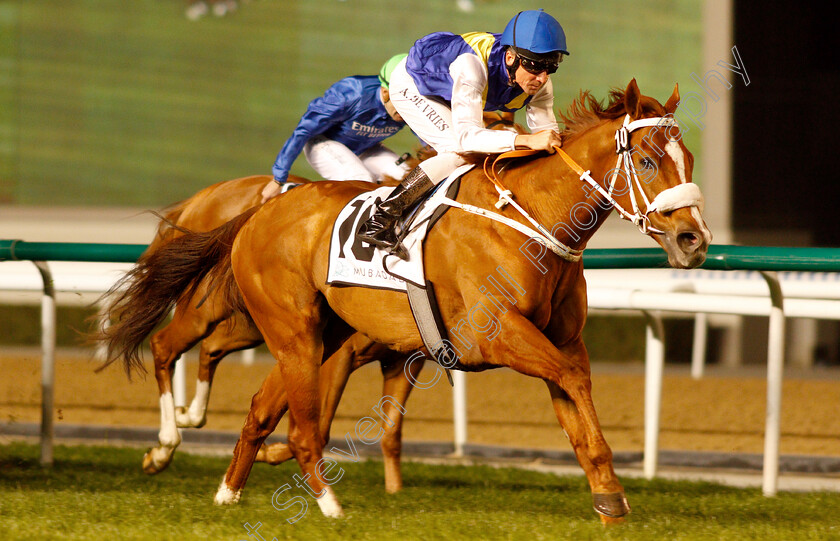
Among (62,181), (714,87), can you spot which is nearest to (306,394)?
(714,87)

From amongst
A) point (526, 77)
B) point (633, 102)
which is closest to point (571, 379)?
point (633, 102)

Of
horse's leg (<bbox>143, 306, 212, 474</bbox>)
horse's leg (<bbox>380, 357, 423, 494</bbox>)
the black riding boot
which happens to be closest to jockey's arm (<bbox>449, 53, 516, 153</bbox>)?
the black riding boot

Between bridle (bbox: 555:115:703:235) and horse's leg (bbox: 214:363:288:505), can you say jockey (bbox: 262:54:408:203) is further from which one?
bridle (bbox: 555:115:703:235)

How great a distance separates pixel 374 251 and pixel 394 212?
0.50 feet

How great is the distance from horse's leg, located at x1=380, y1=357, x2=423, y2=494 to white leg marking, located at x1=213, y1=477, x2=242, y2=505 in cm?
69

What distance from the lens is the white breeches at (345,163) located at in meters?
4.88

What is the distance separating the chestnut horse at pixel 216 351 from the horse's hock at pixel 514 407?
0.46 metres

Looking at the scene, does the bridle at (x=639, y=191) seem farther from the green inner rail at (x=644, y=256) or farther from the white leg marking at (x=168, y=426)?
the white leg marking at (x=168, y=426)

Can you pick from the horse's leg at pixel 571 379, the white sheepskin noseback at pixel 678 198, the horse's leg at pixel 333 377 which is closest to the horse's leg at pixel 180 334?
the horse's leg at pixel 333 377

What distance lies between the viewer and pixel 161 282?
14.1 feet

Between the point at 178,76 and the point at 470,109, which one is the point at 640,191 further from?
the point at 178,76

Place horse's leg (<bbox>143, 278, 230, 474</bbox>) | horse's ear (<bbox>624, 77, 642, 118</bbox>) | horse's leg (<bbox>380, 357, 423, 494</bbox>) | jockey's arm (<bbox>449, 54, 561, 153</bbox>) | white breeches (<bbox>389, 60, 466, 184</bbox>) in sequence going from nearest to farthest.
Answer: horse's ear (<bbox>624, 77, 642, 118</bbox>), jockey's arm (<bbox>449, 54, 561, 153</bbox>), white breeches (<bbox>389, 60, 466, 184</bbox>), horse's leg (<bbox>380, 357, 423, 494</bbox>), horse's leg (<bbox>143, 278, 230, 474</bbox>)

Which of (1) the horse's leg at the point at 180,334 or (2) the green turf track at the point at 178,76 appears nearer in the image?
(1) the horse's leg at the point at 180,334

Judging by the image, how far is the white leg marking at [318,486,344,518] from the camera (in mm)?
3416
